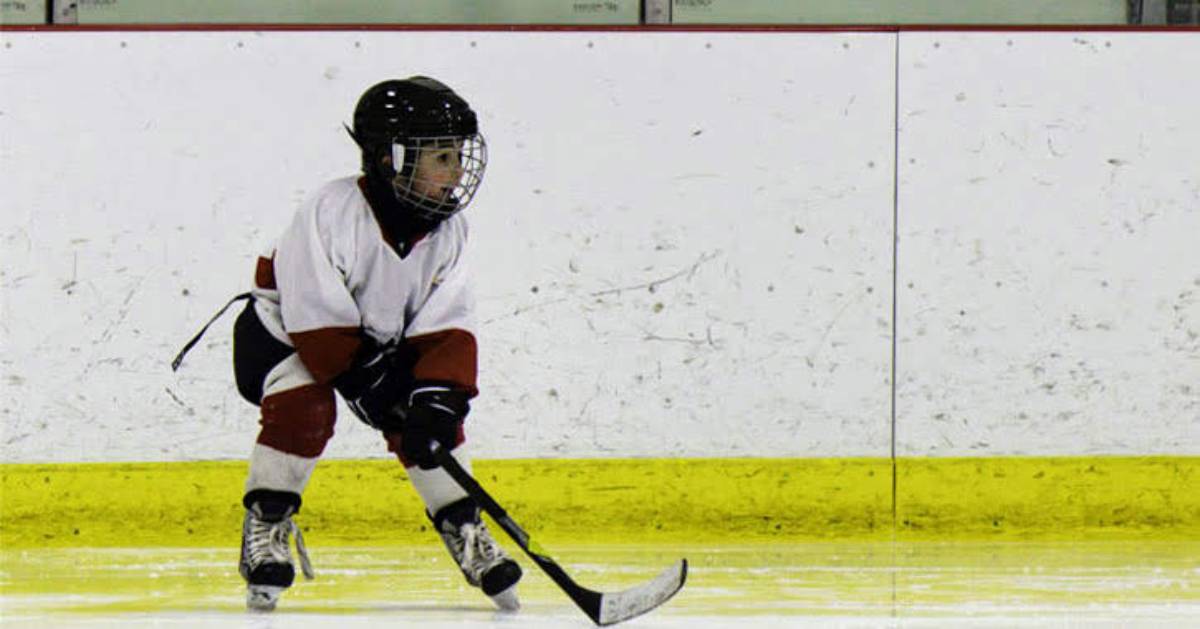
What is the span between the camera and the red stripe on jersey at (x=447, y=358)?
4137 mm

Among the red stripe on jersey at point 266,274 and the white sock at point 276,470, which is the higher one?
the red stripe on jersey at point 266,274

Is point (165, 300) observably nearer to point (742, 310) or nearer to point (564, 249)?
point (564, 249)

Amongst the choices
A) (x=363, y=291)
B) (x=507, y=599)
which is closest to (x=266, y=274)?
(x=363, y=291)

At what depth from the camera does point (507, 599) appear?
425 centimetres

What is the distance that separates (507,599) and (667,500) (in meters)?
1.69

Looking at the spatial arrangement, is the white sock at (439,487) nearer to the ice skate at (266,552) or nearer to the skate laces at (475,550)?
the skate laces at (475,550)

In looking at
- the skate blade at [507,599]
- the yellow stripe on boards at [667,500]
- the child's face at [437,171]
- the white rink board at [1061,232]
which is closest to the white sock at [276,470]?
the skate blade at [507,599]

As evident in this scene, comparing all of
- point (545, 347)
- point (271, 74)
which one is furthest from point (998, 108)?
point (271, 74)

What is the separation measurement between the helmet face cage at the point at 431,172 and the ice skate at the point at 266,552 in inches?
23.2

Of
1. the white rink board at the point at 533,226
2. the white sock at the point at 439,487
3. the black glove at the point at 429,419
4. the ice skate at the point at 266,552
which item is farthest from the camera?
the white rink board at the point at 533,226

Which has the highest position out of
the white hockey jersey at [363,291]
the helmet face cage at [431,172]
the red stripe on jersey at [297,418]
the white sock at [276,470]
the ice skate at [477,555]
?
the helmet face cage at [431,172]

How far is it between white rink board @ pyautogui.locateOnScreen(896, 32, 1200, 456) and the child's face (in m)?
2.03

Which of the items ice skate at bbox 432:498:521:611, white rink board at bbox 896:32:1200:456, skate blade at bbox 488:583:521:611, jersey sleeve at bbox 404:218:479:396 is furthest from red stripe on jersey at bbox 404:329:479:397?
white rink board at bbox 896:32:1200:456

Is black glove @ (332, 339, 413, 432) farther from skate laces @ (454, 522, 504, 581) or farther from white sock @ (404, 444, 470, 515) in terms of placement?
skate laces @ (454, 522, 504, 581)
